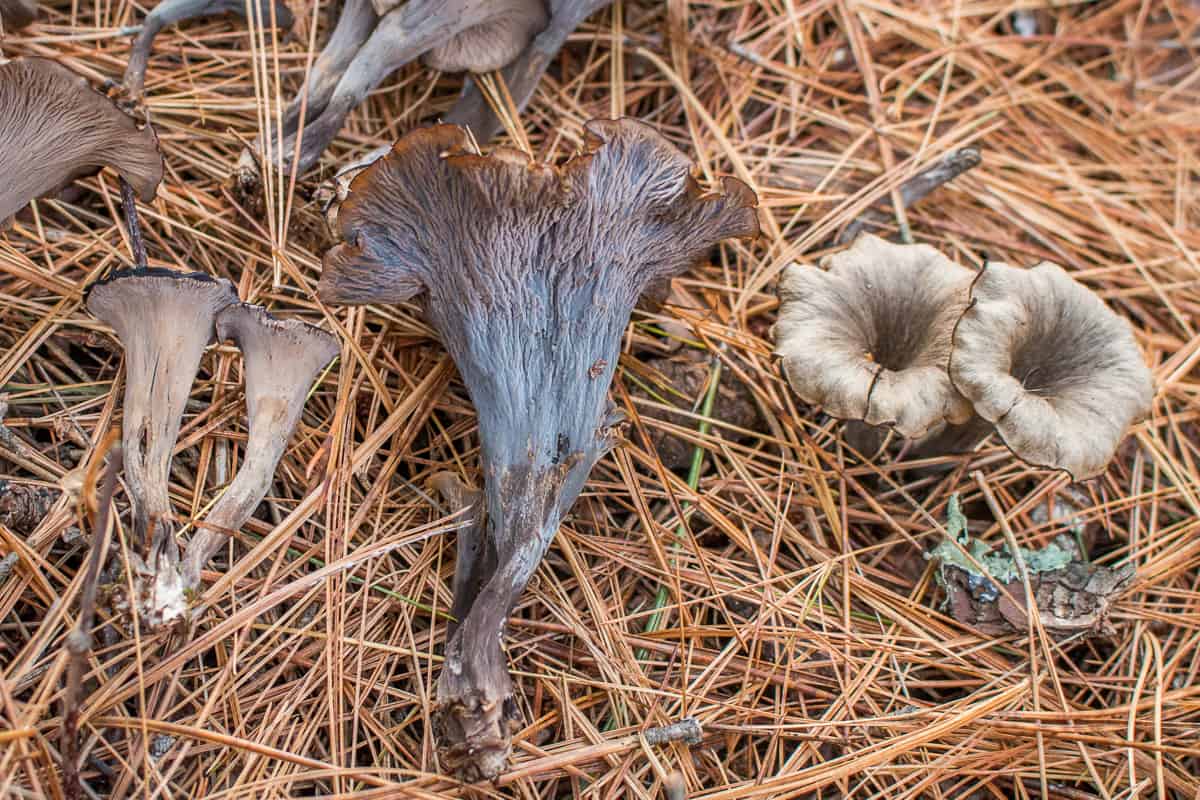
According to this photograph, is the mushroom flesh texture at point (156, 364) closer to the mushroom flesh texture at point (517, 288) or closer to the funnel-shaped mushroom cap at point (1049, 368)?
the mushroom flesh texture at point (517, 288)

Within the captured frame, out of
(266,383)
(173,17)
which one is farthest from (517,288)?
(173,17)

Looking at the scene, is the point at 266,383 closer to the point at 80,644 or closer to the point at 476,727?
the point at 80,644

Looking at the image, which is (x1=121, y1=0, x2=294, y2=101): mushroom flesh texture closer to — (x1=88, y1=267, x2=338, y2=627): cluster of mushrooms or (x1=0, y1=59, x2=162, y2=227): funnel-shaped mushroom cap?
(x1=0, y1=59, x2=162, y2=227): funnel-shaped mushroom cap

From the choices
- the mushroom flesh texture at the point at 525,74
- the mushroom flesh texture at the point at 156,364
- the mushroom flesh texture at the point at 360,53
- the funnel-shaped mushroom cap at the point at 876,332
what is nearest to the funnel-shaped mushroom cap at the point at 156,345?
the mushroom flesh texture at the point at 156,364

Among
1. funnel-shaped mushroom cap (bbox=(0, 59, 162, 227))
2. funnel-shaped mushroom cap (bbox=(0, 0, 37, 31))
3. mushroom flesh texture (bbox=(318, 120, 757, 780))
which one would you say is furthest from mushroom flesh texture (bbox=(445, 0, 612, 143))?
funnel-shaped mushroom cap (bbox=(0, 0, 37, 31))

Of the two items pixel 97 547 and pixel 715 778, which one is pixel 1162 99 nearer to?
pixel 715 778
